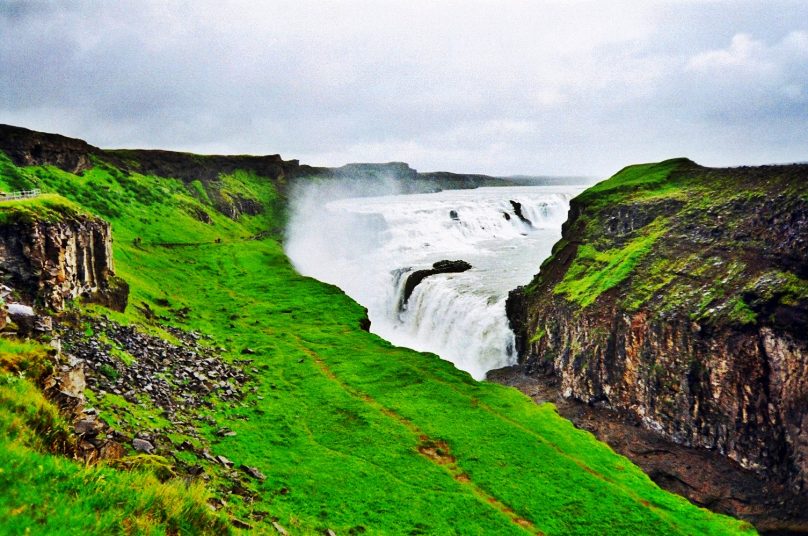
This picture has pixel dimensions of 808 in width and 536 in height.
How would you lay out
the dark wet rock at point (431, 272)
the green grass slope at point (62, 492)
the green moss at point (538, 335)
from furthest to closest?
1. the dark wet rock at point (431, 272)
2. the green moss at point (538, 335)
3. the green grass slope at point (62, 492)

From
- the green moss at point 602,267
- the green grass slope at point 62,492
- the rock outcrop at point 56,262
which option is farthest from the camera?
the green moss at point 602,267

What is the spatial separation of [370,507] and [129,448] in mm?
10991

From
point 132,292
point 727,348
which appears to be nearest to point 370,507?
point 727,348

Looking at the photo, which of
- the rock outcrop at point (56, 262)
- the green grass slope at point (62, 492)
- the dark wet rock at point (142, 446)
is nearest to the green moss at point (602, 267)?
the dark wet rock at point (142, 446)

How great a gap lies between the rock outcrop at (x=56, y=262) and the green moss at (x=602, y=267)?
131ft

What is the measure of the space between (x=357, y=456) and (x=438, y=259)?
57.2 m

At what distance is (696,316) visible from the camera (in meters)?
35.9

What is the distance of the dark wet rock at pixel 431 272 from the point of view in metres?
69.0

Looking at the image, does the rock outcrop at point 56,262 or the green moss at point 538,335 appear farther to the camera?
the green moss at point 538,335

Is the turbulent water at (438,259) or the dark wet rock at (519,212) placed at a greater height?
the dark wet rock at (519,212)

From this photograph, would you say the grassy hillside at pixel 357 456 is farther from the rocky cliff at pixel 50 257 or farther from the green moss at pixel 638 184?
the green moss at pixel 638 184

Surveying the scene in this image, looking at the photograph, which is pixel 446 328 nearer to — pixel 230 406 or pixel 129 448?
pixel 230 406

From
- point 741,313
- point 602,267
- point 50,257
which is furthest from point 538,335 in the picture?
point 50,257

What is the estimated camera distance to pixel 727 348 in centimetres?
3362
